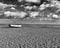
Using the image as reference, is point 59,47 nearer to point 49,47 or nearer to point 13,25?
point 49,47

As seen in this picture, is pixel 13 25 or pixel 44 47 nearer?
pixel 44 47

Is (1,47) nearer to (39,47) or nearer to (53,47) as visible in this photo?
(39,47)

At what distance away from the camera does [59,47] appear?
22109 mm

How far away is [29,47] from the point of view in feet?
72.0

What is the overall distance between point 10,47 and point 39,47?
4.60 meters

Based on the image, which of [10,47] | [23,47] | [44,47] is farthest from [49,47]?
[10,47]

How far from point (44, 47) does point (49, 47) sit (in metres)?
0.79

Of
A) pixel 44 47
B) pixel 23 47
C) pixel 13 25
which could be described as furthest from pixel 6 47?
pixel 13 25

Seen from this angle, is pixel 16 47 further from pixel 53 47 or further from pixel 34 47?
pixel 53 47

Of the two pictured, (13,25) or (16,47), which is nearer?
(16,47)

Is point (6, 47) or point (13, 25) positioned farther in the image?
point (13, 25)

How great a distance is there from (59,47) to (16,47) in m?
6.90

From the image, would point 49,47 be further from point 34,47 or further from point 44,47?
point 34,47

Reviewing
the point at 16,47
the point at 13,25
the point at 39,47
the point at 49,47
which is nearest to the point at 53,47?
the point at 49,47
